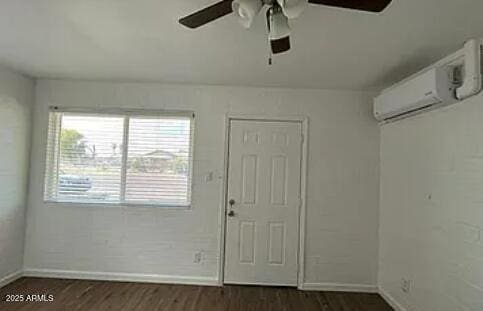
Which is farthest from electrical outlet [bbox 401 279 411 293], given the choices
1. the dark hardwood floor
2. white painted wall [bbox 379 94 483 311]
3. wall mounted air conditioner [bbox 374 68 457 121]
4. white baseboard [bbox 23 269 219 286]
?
white baseboard [bbox 23 269 219 286]

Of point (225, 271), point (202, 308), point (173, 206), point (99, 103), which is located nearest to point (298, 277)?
point (225, 271)

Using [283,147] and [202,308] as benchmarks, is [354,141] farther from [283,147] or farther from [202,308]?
[202,308]

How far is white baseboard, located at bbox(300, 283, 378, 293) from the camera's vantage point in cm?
460

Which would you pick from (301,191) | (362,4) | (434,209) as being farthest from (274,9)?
(301,191)

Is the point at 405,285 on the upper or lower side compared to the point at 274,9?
lower

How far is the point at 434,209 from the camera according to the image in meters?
3.39

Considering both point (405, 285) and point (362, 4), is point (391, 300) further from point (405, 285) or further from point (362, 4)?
point (362, 4)

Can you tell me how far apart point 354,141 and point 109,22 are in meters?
3.12

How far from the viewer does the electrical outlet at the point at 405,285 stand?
382 centimetres

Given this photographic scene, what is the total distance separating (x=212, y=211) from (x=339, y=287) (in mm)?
1772

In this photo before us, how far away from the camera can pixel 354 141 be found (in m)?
4.69

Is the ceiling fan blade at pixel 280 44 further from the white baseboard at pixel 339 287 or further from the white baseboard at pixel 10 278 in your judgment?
the white baseboard at pixel 10 278

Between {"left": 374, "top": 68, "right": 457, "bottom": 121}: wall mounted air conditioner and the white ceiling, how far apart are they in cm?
19

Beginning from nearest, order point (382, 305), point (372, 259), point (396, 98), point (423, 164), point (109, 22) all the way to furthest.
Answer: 1. point (109, 22)
2. point (423, 164)
3. point (396, 98)
4. point (382, 305)
5. point (372, 259)
